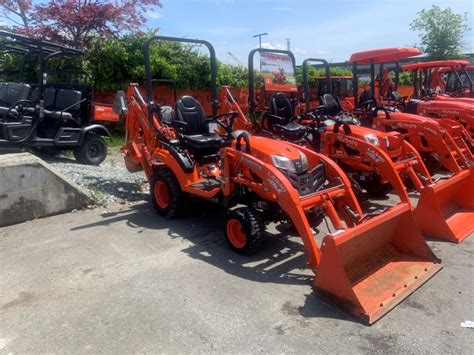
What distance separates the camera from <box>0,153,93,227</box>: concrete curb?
538cm

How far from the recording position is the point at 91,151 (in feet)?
29.6

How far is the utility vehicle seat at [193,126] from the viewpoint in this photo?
5.66 m

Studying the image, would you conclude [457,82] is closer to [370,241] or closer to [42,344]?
[370,241]

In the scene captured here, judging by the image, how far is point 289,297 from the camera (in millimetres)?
3605

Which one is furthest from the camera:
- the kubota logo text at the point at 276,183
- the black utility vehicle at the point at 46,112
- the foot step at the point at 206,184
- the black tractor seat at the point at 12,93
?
the black tractor seat at the point at 12,93

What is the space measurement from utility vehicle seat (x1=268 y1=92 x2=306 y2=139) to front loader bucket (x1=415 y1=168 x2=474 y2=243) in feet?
8.12

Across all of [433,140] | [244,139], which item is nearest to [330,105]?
[433,140]

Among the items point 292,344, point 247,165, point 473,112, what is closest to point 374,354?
point 292,344

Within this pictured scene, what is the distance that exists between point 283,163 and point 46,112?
6050 millimetres

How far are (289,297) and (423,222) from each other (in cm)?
229

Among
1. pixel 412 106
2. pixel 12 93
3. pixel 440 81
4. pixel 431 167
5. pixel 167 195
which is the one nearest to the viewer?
pixel 167 195

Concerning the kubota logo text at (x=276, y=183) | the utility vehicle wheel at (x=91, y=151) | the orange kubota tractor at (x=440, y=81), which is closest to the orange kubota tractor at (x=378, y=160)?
the kubota logo text at (x=276, y=183)

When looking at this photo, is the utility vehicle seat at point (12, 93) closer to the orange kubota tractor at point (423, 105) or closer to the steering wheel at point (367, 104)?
the orange kubota tractor at point (423, 105)

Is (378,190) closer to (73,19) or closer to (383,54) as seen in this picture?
(383,54)
